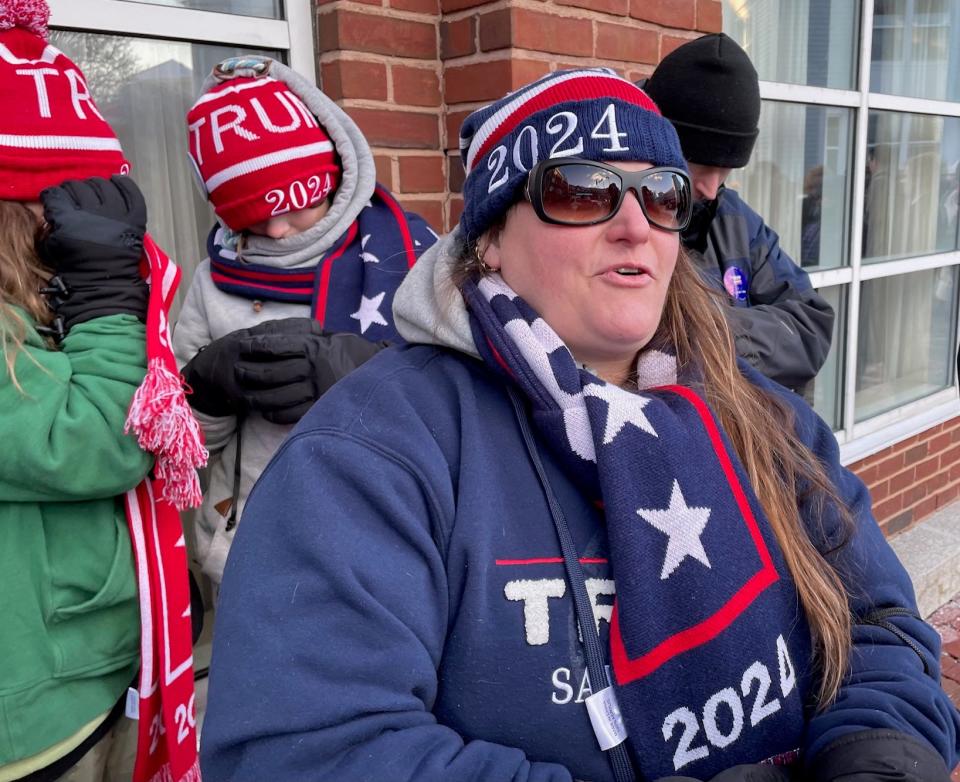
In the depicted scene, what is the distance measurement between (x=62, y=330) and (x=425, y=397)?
0.77 meters

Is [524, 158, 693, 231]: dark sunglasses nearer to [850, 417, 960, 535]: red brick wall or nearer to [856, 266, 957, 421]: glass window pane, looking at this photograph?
[850, 417, 960, 535]: red brick wall

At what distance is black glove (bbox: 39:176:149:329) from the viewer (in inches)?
57.0

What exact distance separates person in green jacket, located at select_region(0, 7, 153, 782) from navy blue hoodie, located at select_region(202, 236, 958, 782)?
52cm

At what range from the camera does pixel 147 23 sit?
210 cm

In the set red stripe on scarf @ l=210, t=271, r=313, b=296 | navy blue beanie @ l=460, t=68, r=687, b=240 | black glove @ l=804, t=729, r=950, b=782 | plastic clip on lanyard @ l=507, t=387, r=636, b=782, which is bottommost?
black glove @ l=804, t=729, r=950, b=782

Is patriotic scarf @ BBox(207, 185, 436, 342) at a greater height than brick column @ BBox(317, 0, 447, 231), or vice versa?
brick column @ BBox(317, 0, 447, 231)

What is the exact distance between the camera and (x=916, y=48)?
4.23 metres

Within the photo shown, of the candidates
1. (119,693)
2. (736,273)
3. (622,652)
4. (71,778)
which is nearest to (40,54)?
(119,693)

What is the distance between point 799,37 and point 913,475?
2356mm

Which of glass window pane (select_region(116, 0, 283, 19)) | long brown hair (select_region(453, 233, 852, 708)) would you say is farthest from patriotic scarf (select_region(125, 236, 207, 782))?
glass window pane (select_region(116, 0, 283, 19))

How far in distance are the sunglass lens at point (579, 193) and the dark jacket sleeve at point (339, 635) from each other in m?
0.47

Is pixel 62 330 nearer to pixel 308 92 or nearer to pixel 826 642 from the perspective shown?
pixel 308 92

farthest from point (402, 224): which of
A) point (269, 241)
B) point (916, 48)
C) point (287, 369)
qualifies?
point (916, 48)

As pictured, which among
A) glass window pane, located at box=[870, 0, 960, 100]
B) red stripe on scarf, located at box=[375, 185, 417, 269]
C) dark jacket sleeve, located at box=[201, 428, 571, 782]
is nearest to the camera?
dark jacket sleeve, located at box=[201, 428, 571, 782]
